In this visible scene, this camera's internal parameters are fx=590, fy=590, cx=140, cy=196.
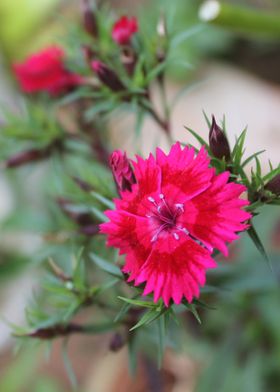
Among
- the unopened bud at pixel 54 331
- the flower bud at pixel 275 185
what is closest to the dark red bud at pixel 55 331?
the unopened bud at pixel 54 331

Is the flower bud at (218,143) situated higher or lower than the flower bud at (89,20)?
lower

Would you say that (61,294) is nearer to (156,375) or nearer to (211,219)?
(211,219)

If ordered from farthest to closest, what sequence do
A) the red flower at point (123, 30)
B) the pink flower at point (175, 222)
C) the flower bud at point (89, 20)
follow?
the flower bud at point (89, 20) < the red flower at point (123, 30) < the pink flower at point (175, 222)

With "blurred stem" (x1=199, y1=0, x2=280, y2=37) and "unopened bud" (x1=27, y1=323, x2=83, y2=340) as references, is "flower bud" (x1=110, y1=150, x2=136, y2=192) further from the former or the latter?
"blurred stem" (x1=199, y1=0, x2=280, y2=37)

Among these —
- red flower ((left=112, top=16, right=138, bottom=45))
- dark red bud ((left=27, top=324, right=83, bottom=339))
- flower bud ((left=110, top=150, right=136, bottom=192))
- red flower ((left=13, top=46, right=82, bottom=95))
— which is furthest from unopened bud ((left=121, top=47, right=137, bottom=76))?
dark red bud ((left=27, top=324, right=83, bottom=339))

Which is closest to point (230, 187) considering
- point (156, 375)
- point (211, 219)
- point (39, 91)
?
point (211, 219)

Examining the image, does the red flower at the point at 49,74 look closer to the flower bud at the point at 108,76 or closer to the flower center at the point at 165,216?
the flower bud at the point at 108,76

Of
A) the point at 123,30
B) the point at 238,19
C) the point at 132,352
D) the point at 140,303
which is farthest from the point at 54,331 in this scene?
the point at 238,19
